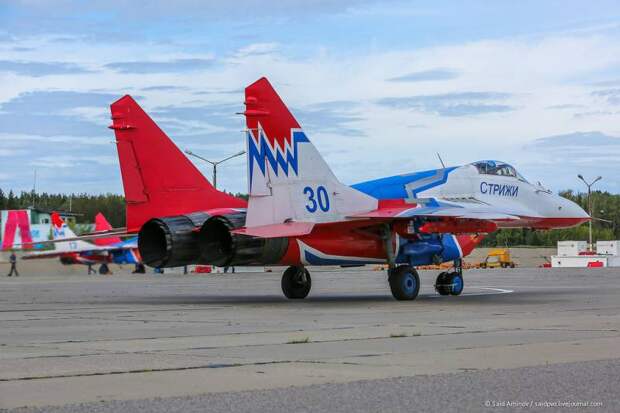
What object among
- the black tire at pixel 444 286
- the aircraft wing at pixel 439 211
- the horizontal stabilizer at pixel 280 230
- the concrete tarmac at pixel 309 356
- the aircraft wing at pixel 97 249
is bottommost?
the concrete tarmac at pixel 309 356

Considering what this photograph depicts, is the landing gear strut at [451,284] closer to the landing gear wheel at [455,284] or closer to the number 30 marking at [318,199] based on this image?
the landing gear wheel at [455,284]

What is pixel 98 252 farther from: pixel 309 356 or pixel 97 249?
pixel 309 356

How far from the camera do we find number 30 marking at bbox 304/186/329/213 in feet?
72.7

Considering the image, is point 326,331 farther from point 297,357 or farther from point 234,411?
point 234,411

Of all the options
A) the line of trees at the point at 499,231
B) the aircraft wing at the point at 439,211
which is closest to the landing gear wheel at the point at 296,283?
the aircraft wing at the point at 439,211

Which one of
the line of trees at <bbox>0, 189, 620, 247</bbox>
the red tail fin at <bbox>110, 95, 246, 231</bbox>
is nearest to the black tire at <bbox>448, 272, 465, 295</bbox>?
the red tail fin at <bbox>110, 95, 246, 231</bbox>

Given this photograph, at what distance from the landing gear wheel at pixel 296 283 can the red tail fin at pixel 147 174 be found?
2.64 meters

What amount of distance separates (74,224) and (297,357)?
2507 inches

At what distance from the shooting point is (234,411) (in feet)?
25.0

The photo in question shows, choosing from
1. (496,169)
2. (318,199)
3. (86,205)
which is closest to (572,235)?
(86,205)

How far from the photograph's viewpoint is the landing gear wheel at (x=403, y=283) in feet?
77.5

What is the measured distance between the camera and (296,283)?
82.3 ft

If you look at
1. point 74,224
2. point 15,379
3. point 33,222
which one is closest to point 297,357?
point 15,379

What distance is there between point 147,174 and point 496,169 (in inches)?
351
